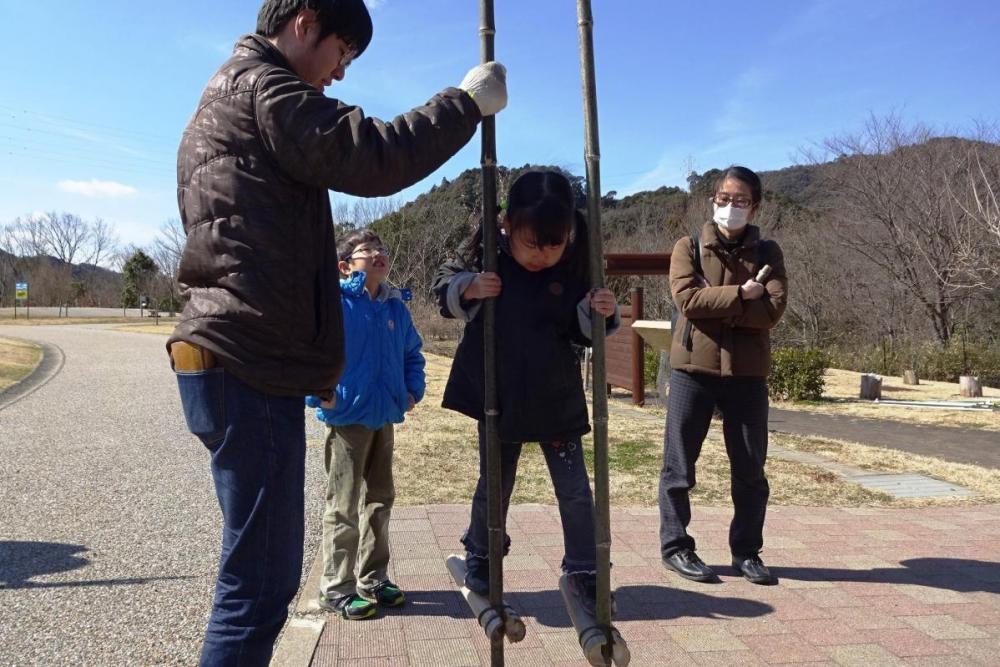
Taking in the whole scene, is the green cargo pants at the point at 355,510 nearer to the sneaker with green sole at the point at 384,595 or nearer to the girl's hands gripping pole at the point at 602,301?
the sneaker with green sole at the point at 384,595

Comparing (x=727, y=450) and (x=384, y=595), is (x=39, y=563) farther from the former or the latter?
(x=727, y=450)

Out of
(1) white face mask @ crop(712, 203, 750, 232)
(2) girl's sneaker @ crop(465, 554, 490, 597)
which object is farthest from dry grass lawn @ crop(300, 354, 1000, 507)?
(2) girl's sneaker @ crop(465, 554, 490, 597)

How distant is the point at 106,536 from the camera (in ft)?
14.8

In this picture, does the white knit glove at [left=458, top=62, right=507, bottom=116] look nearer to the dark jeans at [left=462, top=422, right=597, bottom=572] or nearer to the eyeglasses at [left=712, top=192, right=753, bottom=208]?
the dark jeans at [left=462, top=422, right=597, bottom=572]

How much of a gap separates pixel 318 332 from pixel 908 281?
22.2 m

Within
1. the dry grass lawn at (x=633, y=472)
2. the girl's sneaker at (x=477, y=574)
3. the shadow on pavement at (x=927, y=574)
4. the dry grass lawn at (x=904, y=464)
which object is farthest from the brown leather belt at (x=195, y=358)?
the dry grass lawn at (x=904, y=464)

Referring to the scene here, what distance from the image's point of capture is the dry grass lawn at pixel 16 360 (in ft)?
45.2

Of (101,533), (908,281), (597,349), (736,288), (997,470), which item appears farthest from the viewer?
(908,281)

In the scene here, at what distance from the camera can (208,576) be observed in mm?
3768

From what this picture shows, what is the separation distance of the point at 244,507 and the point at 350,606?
1511 mm

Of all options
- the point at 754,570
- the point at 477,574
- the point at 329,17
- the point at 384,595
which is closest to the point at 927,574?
the point at 754,570

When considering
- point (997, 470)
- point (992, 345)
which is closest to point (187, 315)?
point (997, 470)

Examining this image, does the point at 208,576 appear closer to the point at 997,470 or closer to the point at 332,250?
the point at 332,250

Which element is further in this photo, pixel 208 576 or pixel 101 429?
pixel 101 429
